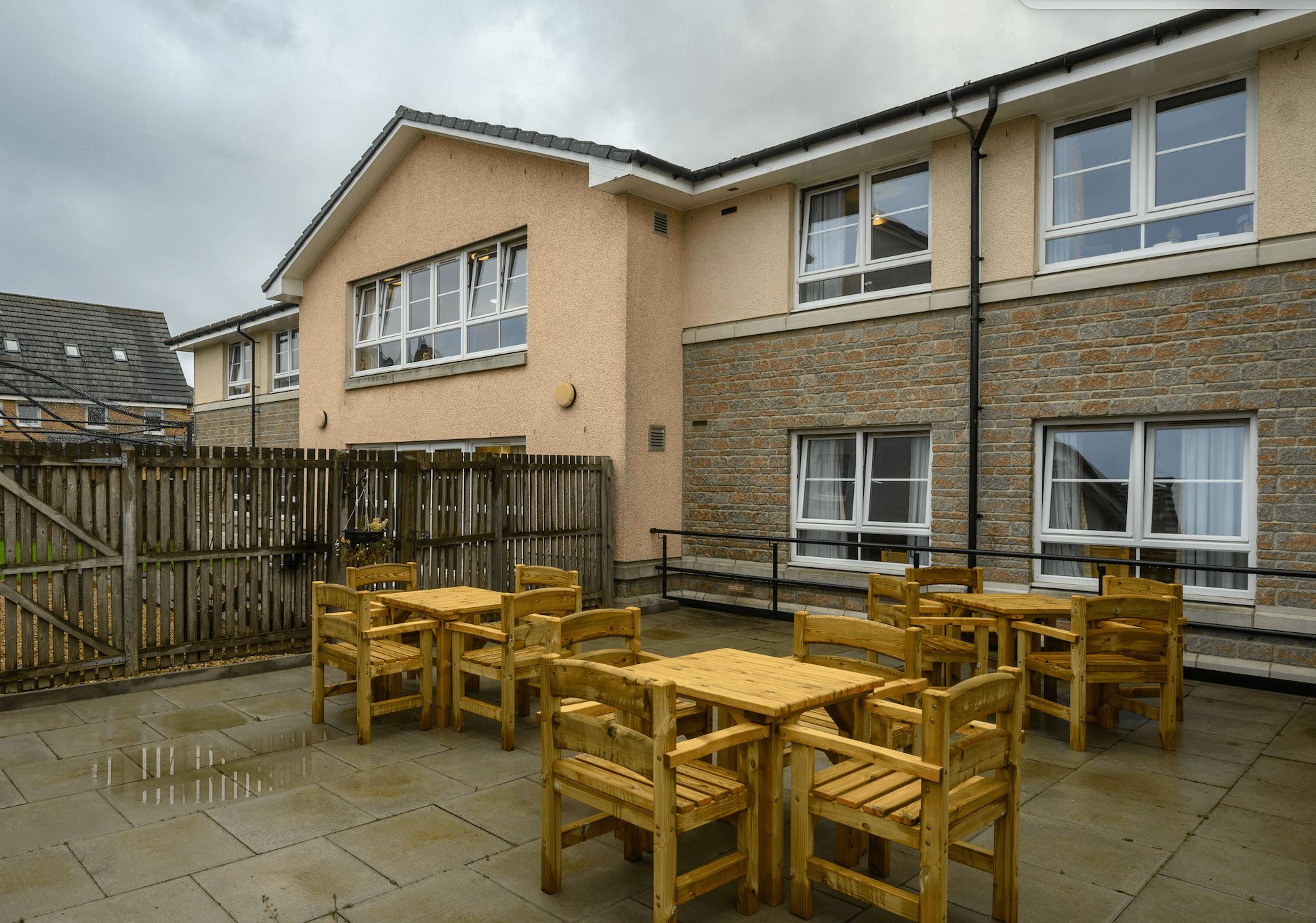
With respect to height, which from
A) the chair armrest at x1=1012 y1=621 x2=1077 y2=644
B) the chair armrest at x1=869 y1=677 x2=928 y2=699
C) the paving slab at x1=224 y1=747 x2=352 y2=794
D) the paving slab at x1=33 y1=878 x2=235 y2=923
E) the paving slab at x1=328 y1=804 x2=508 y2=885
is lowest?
the paving slab at x1=224 y1=747 x2=352 y2=794

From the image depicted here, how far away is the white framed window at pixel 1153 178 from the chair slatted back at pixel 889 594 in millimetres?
3823

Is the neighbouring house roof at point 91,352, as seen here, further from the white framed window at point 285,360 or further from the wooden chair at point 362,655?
the wooden chair at point 362,655

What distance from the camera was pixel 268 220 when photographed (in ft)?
296

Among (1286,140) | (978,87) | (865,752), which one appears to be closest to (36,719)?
(865,752)

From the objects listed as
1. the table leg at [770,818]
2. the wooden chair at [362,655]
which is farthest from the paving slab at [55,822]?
the table leg at [770,818]

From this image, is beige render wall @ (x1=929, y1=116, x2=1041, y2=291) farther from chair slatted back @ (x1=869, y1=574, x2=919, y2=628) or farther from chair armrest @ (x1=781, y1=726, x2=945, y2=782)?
chair armrest @ (x1=781, y1=726, x2=945, y2=782)

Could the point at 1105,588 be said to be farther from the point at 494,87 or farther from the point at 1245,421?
the point at 494,87

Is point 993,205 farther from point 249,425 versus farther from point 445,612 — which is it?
point 249,425

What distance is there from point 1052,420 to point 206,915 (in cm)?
723

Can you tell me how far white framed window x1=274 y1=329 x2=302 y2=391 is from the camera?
17484 millimetres

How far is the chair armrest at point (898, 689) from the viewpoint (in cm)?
339

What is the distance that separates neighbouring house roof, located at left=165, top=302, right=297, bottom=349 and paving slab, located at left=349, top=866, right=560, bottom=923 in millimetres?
14853

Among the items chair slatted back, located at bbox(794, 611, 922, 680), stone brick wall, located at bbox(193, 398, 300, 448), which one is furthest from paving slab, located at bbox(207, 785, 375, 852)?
stone brick wall, located at bbox(193, 398, 300, 448)

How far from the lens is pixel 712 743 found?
9.37 feet
